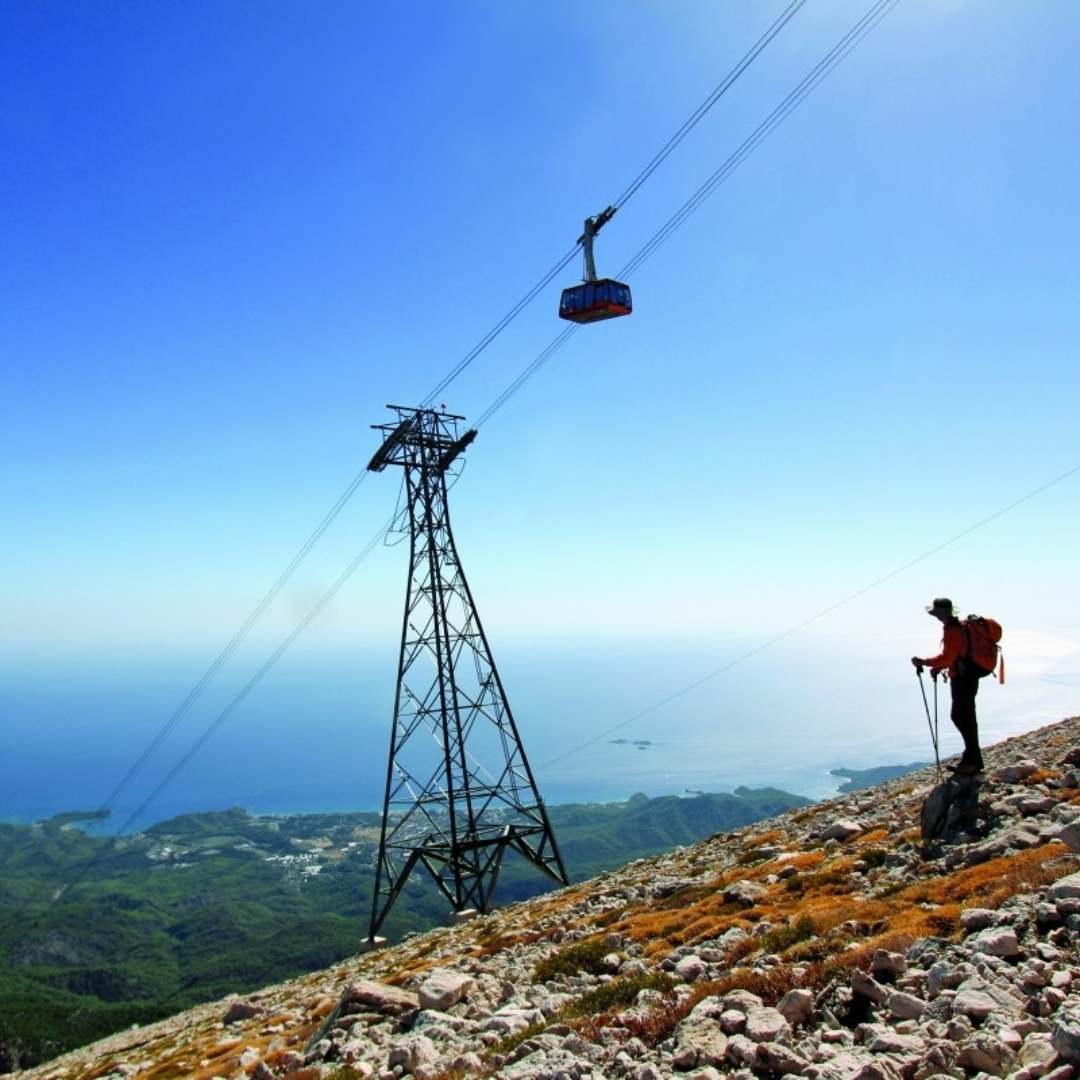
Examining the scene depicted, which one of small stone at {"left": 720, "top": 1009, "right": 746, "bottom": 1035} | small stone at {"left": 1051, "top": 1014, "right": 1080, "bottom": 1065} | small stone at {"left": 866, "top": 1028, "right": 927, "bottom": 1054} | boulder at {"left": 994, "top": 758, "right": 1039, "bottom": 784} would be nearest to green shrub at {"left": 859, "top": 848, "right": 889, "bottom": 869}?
boulder at {"left": 994, "top": 758, "right": 1039, "bottom": 784}

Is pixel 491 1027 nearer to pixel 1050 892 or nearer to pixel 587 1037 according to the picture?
pixel 587 1037

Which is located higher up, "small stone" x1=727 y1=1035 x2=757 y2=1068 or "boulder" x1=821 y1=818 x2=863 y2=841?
"boulder" x1=821 y1=818 x2=863 y2=841

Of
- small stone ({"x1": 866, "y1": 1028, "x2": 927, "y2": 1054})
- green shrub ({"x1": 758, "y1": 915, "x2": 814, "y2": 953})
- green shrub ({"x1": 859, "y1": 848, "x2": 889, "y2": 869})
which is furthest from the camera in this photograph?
green shrub ({"x1": 859, "y1": 848, "x2": 889, "y2": 869})

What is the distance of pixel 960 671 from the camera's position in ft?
42.6

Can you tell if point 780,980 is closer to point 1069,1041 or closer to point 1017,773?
point 1069,1041

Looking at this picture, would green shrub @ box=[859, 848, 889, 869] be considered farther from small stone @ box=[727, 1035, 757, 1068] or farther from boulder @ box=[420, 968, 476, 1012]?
small stone @ box=[727, 1035, 757, 1068]

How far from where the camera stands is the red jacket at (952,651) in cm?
1302

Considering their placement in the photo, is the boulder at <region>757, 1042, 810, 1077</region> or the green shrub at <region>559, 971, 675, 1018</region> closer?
the boulder at <region>757, 1042, 810, 1077</region>

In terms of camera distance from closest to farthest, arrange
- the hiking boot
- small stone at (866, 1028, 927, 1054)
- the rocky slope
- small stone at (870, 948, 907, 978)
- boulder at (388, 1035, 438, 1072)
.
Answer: small stone at (866, 1028, 927, 1054) < the rocky slope < small stone at (870, 948, 907, 978) < boulder at (388, 1035, 438, 1072) < the hiking boot

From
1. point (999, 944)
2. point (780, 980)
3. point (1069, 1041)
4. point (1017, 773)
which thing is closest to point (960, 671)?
point (1017, 773)

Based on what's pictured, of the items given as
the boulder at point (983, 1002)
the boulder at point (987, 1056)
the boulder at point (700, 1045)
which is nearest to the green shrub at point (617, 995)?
the boulder at point (700, 1045)

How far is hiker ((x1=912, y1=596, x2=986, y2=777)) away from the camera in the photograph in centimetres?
1297

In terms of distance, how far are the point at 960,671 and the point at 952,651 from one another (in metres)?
0.36

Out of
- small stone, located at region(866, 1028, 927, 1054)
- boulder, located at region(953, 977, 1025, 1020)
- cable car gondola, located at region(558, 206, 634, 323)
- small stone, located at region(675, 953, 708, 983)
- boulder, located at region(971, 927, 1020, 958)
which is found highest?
cable car gondola, located at region(558, 206, 634, 323)
